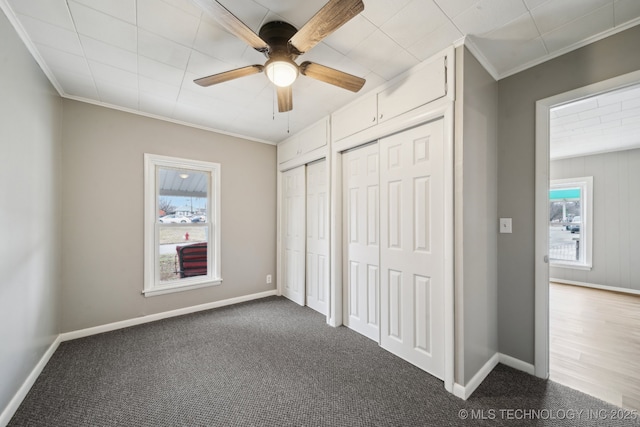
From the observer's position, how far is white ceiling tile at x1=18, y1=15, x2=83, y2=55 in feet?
5.38

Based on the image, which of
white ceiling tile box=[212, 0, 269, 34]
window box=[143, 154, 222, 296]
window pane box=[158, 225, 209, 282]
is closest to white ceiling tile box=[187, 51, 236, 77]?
white ceiling tile box=[212, 0, 269, 34]

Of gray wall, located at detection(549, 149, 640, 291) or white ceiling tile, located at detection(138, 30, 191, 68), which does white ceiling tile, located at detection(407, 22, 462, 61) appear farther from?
gray wall, located at detection(549, 149, 640, 291)

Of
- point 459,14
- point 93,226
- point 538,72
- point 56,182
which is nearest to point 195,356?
point 93,226

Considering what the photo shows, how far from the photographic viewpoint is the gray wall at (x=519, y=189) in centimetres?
201

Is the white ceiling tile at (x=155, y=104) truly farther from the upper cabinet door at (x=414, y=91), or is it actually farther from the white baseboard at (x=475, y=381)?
the white baseboard at (x=475, y=381)

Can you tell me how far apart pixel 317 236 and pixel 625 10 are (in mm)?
3138

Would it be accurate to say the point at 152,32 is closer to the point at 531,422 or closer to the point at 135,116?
the point at 135,116

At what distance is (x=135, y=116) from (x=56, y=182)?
1.08 meters

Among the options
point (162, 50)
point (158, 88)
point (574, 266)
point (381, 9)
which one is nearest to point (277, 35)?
point (381, 9)

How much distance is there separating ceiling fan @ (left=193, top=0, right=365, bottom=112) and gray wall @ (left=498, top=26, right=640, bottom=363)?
143 centimetres

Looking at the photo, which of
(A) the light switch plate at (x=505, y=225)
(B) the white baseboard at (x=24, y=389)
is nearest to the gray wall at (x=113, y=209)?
(B) the white baseboard at (x=24, y=389)

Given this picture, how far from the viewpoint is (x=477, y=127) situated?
6.55 feet

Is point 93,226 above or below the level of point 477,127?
below

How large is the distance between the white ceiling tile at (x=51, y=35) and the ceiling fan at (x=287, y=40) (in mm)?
937
